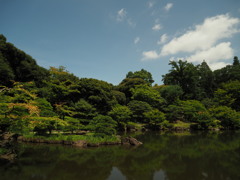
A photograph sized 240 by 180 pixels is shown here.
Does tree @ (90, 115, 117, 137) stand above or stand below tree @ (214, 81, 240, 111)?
below

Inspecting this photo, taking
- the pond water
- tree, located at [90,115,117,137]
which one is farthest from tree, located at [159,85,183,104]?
the pond water

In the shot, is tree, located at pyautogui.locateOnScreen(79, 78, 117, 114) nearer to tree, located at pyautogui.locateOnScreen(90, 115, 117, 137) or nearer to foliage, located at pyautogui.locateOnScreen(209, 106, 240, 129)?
tree, located at pyautogui.locateOnScreen(90, 115, 117, 137)

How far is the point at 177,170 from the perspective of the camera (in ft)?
21.7

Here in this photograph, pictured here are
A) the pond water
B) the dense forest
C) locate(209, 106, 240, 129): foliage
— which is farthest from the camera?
locate(209, 106, 240, 129): foliage

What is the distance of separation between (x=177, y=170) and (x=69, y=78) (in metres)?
19.1

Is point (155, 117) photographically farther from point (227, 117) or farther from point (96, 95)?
point (227, 117)

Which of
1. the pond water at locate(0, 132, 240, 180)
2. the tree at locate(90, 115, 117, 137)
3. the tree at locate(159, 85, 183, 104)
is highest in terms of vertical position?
the tree at locate(159, 85, 183, 104)

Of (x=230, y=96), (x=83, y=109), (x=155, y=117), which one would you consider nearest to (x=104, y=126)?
(x=83, y=109)

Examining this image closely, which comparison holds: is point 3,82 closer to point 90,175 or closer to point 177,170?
point 90,175

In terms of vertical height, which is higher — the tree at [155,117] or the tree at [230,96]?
the tree at [230,96]

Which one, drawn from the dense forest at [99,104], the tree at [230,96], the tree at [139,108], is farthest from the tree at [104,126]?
the tree at [230,96]

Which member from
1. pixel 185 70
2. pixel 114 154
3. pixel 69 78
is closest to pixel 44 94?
pixel 69 78

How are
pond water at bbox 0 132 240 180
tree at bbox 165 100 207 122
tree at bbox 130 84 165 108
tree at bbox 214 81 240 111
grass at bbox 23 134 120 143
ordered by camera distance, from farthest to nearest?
tree at bbox 214 81 240 111 < tree at bbox 130 84 165 108 < tree at bbox 165 100 207 122 < grass at bbox 23 134 120 143 < pond water at bbox 0 132 240 180

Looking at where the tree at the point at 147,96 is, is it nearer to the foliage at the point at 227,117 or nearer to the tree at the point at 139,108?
the tree at the point at 139,108
